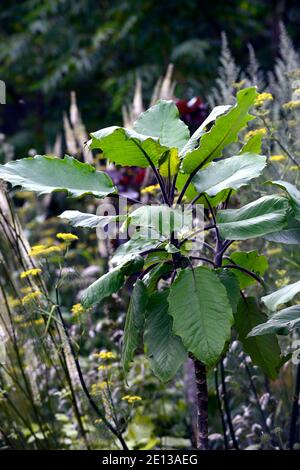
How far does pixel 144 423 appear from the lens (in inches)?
108

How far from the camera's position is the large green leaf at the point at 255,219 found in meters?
1.57

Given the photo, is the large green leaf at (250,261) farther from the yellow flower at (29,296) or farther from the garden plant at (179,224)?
the yellow flower at (29,296)

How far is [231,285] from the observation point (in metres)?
1.71

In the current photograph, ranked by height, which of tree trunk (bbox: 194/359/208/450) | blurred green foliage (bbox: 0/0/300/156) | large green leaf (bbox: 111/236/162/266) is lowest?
blurred green foliage (bbox: 0/0/300/156)

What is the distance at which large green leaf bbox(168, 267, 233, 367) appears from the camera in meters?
1.55

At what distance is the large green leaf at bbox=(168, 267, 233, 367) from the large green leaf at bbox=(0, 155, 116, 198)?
29 cm

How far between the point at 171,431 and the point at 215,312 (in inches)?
54.6

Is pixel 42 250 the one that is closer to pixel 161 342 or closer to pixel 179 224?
pixel 161 342

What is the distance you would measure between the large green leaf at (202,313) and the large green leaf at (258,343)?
305 millimetres

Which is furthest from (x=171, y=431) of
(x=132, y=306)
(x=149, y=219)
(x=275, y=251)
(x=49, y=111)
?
(x=49, y=111)

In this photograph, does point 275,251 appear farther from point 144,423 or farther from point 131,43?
point 131,43

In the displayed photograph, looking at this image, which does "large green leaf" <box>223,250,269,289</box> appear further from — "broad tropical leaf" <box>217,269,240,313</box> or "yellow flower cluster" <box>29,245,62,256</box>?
"yellow flower cluster" <box>29,245,62,256</box>

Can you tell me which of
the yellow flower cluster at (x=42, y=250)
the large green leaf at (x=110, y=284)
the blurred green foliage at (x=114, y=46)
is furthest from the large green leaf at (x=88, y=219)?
the blurred green foliage at (x=114, y=46)

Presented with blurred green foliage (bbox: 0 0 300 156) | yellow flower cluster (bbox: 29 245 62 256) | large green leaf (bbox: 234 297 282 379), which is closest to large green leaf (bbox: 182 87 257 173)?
large green leaf (bbox: 234 297 282 379)
